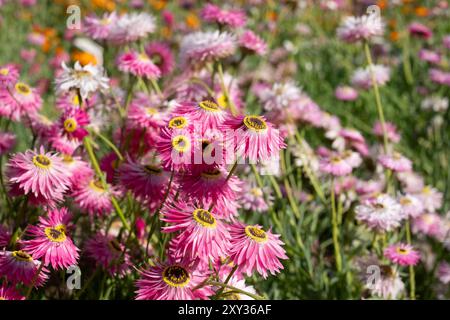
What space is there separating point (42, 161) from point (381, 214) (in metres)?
Result: 1.08

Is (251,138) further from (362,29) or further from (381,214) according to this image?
(362,29)

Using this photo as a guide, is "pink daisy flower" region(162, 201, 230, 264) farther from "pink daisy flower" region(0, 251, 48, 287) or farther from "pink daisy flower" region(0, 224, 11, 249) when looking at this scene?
"pink daisy flower" region(0, 224, 11, 249)

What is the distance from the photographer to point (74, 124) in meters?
1.54

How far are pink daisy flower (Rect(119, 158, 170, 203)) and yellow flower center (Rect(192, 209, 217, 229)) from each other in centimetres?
32

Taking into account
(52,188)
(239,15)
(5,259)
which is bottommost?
(5,259)

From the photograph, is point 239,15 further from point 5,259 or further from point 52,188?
point 5,259

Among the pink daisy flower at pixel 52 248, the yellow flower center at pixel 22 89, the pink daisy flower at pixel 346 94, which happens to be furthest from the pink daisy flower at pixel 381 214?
the pink daisy flower at pixel 346 94

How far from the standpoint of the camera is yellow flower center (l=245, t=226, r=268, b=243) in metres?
1.17

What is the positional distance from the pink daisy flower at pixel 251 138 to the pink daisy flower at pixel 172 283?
25 cm

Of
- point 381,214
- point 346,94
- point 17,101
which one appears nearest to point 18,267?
point 17,101

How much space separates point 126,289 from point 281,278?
1.79 feet

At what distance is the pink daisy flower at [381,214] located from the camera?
186 cm
